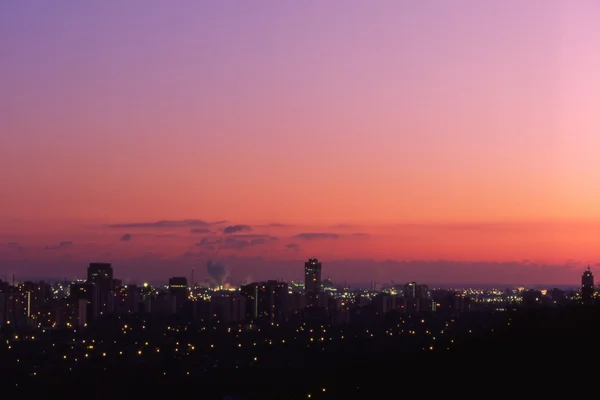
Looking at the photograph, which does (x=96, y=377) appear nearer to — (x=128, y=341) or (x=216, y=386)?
(x=216, y=386)

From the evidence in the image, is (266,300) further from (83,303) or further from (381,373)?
(381,373)

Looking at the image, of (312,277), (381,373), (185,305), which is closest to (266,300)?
(185,305)

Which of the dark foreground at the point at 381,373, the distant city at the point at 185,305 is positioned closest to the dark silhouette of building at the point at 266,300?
the distant city at the point at 185,305

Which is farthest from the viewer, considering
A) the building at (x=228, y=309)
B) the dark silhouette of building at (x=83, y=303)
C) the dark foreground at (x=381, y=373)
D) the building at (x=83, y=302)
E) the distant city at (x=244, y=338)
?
the building at (x=228, y=309)

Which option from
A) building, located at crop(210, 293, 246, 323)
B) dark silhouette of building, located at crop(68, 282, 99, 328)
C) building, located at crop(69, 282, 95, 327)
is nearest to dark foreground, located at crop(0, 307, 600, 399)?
dark silhouette of building, located at crop(68, 282, 99, 328)

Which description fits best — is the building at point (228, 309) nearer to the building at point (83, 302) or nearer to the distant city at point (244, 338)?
the distant city at point (244, 338)

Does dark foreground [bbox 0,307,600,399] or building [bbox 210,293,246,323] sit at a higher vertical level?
dark foreground [bbox 0,307,600,399]

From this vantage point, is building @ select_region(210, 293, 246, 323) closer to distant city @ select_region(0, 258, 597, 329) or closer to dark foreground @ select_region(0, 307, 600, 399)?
distant city @ select_region(0, 258, 597, 329)

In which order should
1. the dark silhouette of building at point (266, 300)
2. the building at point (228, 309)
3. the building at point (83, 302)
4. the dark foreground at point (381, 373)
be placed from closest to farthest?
1. the dark foreground at point (381, 373)
2. the building at point (83, 302)
3. the building at point (228, 309)
4. the dark silhouette of building at point (266, 300)

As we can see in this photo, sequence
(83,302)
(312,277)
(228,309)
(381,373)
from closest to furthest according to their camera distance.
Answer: (381,373) < (83,302) < (228,309) < (312,277)
